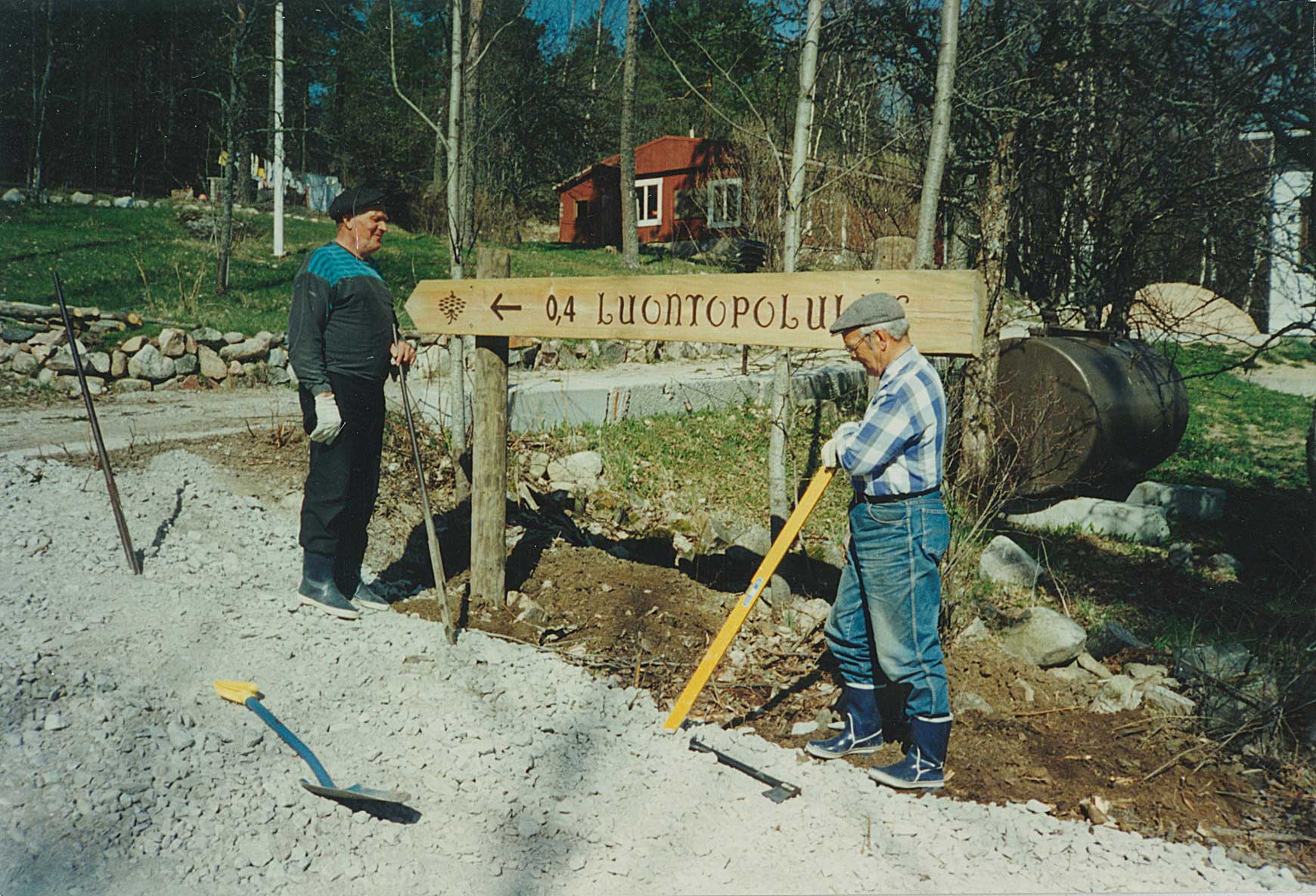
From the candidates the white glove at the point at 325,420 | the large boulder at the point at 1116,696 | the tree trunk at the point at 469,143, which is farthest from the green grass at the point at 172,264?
the large boulder at the point at 1116,696

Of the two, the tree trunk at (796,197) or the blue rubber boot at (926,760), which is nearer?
the blue rubber boot at (926,760)

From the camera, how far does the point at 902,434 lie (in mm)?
3311

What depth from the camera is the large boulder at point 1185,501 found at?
902cm

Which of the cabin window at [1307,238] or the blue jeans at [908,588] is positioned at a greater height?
the cabin window at [1307,238]

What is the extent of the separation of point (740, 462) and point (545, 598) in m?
3.81

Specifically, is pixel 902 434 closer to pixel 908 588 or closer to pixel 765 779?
pixel 908 588

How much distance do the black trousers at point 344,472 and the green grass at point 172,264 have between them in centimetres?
773

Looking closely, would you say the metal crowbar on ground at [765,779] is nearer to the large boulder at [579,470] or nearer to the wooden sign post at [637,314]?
the wooden sign post at [637,314]

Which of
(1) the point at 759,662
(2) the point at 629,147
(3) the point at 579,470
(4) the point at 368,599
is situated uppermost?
(2) the point at 629,147

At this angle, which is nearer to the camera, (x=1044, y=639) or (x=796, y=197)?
(x=1044, y=639)

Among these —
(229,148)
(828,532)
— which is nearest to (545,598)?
(828,532)

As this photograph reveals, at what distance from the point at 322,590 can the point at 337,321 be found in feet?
4.49

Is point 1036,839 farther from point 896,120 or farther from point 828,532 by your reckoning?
point 896,120

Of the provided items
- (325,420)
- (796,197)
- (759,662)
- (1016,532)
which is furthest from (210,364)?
(1016,532)
